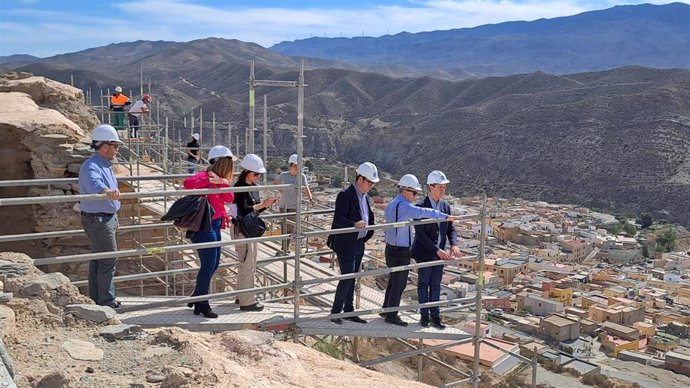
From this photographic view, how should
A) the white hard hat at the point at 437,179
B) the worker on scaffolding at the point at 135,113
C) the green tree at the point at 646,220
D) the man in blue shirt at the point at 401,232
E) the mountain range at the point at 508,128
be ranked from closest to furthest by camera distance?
the man in blue shirt at the point at 401,232 < the white hard hat at the point at 437,179 < the worker on scaffolding at the point at 135,113 < the green tree at the point at 646,220 < the mountain range at the point at 508,128

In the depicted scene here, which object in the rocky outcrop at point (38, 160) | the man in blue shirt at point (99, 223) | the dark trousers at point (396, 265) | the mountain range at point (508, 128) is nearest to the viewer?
the man in blue shirt at point (99, 223)

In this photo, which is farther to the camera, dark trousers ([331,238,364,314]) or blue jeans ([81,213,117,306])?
Result: dark trousers ([331,238,364,314])

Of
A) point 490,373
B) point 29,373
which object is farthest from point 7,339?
point 490,373

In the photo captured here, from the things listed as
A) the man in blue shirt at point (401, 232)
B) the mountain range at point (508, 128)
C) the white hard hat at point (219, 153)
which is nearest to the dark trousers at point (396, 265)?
the man in blue shirt at point (401, 232)

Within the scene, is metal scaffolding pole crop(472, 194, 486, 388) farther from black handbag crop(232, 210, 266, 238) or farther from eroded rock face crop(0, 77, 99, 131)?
eroded rock face crop(0, 77, 99, 131)

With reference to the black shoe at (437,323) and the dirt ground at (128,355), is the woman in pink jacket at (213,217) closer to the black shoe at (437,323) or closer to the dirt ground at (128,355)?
the dirt ground at (128,355)

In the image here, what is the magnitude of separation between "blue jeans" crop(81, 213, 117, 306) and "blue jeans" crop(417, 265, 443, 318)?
2.79m

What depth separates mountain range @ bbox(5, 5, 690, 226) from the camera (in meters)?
47.2

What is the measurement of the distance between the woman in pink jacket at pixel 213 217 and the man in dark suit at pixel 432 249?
1.87 metres

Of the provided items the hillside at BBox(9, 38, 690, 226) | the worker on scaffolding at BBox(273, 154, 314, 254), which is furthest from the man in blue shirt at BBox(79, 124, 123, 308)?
the hillside at BBox(9, 38, 690, 226)

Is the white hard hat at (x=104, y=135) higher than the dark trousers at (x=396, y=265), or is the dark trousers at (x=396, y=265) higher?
the white hard hat at (x=104, y=135)

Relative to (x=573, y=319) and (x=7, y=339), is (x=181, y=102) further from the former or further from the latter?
(x=7, y=339)

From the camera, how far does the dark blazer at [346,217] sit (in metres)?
5.49

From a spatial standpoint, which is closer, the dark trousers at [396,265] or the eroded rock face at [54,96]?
the dark trousers at [396,265]
